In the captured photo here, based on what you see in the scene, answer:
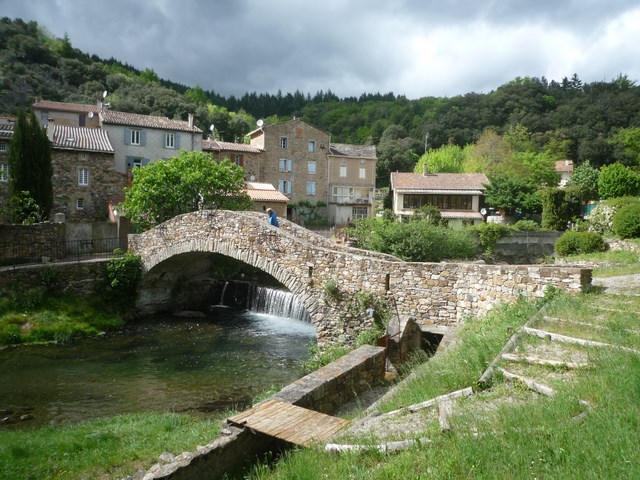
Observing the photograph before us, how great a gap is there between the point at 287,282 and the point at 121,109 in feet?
166

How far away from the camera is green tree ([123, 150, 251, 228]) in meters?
21.5

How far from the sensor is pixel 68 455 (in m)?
7.21

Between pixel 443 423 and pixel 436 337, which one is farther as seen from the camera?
pixel 436 337

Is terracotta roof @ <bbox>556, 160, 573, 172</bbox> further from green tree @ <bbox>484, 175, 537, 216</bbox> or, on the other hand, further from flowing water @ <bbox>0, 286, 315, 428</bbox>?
flowing water @ <bbox>0, 286, 315, 428</bbox>

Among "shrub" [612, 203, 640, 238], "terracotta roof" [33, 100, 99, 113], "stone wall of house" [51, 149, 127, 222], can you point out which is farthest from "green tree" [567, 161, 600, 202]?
"terracotta roof" [33, 100, 99, 113]

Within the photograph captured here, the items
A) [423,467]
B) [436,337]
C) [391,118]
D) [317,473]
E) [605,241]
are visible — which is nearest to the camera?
[423,467]

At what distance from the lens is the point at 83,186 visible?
3266cm

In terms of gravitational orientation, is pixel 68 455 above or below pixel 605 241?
below

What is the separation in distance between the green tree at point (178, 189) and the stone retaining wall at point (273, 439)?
14.3m

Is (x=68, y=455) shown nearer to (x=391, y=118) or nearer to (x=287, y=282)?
(x=287, y=282)

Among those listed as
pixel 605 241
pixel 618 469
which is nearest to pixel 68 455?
pixel 618 469

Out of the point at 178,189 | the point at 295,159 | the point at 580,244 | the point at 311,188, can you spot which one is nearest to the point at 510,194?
the point at 311,188

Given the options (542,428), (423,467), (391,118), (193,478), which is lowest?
(193,478)

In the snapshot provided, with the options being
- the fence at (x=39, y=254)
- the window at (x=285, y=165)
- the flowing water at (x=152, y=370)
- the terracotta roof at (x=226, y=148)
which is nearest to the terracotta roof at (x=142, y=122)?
the terracotta roof at (x=226, y=148)
